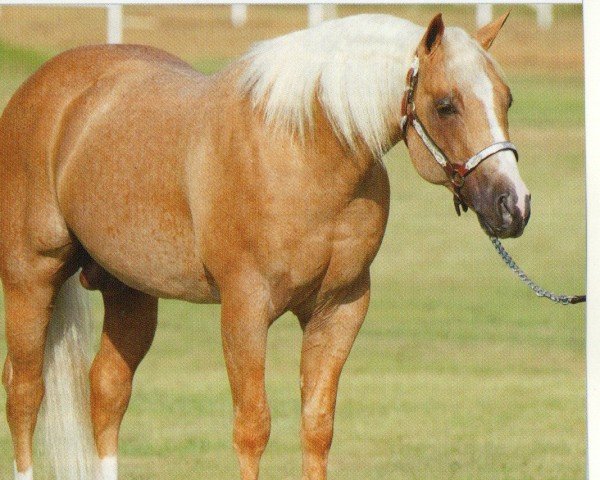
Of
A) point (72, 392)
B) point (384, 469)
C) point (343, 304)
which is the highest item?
point (343, 304)

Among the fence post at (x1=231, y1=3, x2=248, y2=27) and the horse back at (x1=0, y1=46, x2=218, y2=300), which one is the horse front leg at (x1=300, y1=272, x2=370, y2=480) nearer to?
the horse back at (x1=0, y1=46, x2=218, y2=300)

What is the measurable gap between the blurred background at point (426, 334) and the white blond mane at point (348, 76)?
8.77 feet

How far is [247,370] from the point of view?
15.9 feet

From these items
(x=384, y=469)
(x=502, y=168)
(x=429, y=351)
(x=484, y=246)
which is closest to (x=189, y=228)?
(x=502, y=168)

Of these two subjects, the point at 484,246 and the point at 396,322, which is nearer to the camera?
the point at 396,322

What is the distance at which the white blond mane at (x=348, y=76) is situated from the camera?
15.2 ft

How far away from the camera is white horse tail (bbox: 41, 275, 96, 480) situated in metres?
6.07

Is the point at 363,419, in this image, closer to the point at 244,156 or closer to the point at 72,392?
the point at 72,392

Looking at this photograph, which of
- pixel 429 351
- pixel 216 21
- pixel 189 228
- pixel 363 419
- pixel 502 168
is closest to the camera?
pixel 502 168

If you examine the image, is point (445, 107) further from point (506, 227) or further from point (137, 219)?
point (137, 219)

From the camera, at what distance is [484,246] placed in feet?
53.5

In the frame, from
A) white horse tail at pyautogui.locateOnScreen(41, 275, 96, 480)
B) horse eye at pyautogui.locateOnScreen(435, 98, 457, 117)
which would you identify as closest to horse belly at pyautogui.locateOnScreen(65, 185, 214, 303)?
white horse tail at pyautogui.locateOnScreen(41, 275, 96, 480)

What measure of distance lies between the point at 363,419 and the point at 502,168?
4797mm

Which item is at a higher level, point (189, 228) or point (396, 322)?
point (189, 228)
